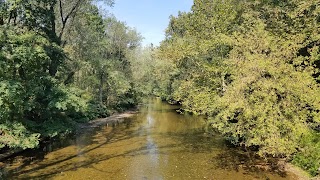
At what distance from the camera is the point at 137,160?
17406 mm

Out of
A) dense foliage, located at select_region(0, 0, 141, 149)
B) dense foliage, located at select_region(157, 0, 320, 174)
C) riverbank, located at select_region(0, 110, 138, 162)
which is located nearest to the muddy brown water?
riverbank, located at select_region(0, 110, 138, 162)

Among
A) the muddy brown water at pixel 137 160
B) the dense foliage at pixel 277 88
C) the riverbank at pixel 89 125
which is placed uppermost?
the dense foliage at pixel 277 88

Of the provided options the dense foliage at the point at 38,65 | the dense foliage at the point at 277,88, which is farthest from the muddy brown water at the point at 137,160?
the dense foliage at the point at 277,88

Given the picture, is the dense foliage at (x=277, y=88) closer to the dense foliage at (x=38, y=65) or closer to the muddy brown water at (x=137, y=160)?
the muddy brown water at (x=137, y=160)

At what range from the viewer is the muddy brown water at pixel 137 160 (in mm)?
14570

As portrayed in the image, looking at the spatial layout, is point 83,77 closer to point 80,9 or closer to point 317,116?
point 80,9

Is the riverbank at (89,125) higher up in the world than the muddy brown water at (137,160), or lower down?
higher up

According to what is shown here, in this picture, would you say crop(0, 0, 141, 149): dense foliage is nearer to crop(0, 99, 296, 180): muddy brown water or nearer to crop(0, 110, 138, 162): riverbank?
crop(0, 110, 138, 162): riverbank

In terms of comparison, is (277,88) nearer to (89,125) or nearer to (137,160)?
(137,160)

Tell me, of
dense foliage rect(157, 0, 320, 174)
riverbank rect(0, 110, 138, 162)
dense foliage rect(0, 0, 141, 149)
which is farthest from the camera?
riverbank rect(0, 110, 138, 162)

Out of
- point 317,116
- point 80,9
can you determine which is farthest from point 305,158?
point 80,9

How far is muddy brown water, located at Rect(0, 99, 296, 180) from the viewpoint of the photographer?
14.6 metres

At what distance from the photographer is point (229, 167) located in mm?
16125

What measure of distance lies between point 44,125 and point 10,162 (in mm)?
4003
